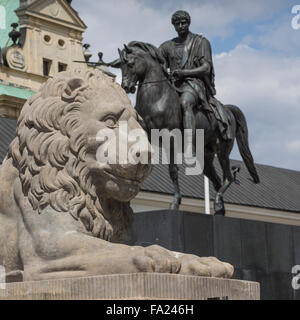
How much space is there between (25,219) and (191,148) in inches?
331

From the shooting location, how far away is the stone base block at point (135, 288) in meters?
5.25

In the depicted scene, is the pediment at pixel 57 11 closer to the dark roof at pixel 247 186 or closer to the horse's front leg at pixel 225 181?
the dark roof at pixel 247 186

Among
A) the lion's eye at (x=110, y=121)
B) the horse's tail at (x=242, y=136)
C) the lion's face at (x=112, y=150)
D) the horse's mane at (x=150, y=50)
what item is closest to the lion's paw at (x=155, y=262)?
the lion's face at (x=112, y=150)

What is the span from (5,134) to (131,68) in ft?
75.4

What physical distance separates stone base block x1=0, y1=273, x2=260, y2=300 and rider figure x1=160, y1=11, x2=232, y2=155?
8664 mm

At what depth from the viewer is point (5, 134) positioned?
36.5 metres

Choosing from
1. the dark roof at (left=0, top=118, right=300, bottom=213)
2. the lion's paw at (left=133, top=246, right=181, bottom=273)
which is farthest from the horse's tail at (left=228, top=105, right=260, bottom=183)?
the dark roof at (left=0, top=118, right=300, bottom=213)

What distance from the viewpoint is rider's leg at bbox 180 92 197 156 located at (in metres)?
14.1

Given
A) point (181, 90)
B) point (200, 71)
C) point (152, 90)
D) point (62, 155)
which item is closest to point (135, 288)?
point (62, 155)

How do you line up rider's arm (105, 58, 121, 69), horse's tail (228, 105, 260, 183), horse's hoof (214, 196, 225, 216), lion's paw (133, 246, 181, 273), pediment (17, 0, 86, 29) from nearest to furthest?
lion's paw (133, 246, 181, 273), rider's arm (105, 58, 121, 69), horse's hoof (214, 196, 225, 216), horse's tail (228, 105, 260, 183), pediment (17, 0, 86, 29)

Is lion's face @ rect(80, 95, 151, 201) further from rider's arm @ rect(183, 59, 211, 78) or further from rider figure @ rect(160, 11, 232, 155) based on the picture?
rider's arm @ rect(183, 59, 211, 78)
